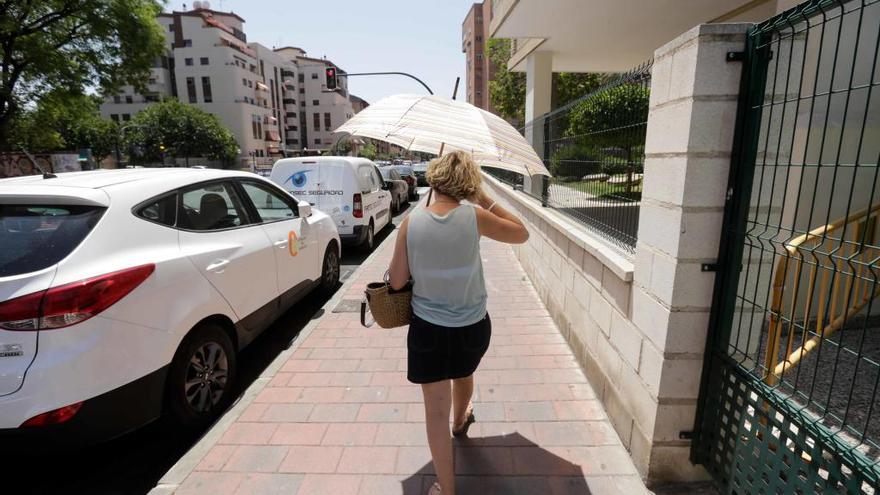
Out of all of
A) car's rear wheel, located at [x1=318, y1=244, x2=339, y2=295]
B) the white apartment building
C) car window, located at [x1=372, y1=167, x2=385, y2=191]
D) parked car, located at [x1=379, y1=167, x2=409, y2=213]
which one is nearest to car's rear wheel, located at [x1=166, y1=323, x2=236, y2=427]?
car's rear wheel, located at [x1=318, y1=244, x2=339, y2=295]

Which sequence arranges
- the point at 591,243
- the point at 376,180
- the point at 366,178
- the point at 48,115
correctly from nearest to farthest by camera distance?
the point at 591,243 < the point at 366,178 < the point at 376,180 < the point at 48,115

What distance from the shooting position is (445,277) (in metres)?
2.24

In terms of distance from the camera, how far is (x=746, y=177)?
2076 mm

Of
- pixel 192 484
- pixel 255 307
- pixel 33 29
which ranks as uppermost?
pixel 33 29

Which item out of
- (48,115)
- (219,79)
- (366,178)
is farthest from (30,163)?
(219,79)

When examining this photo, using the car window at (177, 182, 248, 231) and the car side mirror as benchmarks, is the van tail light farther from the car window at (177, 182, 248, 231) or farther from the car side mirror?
the car window at (177, 182, 248, 231)

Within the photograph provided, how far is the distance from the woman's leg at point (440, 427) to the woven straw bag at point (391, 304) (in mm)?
366

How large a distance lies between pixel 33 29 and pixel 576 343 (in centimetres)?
→ 2166

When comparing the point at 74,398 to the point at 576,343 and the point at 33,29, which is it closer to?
the point at 576,343

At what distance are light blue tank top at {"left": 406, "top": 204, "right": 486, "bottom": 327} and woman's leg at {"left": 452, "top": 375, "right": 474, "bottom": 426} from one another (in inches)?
25.6

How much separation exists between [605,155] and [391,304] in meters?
2.34

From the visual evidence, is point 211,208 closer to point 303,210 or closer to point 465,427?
point 303,210

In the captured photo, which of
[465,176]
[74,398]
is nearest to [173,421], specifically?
[74,398]

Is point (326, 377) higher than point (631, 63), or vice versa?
point (631, 63)
